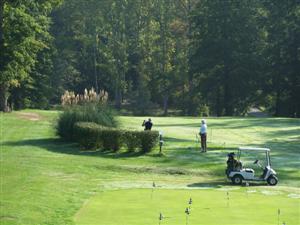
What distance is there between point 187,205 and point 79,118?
20825 mm

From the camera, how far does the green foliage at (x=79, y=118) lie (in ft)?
134

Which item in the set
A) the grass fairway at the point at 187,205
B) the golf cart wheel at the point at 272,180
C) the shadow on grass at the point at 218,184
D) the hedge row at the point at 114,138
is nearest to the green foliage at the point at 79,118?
the hedge row at the point at 114,138

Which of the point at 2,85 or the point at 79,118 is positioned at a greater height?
the point at 2,85

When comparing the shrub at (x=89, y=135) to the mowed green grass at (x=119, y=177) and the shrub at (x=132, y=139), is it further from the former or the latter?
the shrub at (x=132, y=139)

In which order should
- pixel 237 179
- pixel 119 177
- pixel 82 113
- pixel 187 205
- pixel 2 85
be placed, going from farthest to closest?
pixel 2 85
pixel 82 113
pixel 119 177
pixel 237 179
pixel 187 205

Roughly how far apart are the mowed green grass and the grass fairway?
0.11ft

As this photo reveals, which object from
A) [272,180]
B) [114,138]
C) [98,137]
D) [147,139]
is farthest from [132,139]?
[272,180]

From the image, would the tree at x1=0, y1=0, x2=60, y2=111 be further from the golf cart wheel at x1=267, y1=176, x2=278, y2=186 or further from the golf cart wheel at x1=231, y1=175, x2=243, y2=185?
the golf cart wheel at x1=267, y1=176, x2=278, y2=186

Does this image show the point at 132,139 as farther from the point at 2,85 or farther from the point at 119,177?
the point at 2,85

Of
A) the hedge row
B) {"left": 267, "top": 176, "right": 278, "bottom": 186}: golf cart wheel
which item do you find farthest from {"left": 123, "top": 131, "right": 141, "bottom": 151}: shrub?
{"left": 267, "top": 176, "right": 278, "bottom": 186}: golf cart wheel

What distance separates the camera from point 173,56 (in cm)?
9988

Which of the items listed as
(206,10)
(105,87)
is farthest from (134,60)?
(206,10)

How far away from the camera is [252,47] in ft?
286

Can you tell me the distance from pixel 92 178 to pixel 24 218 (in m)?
8.86
